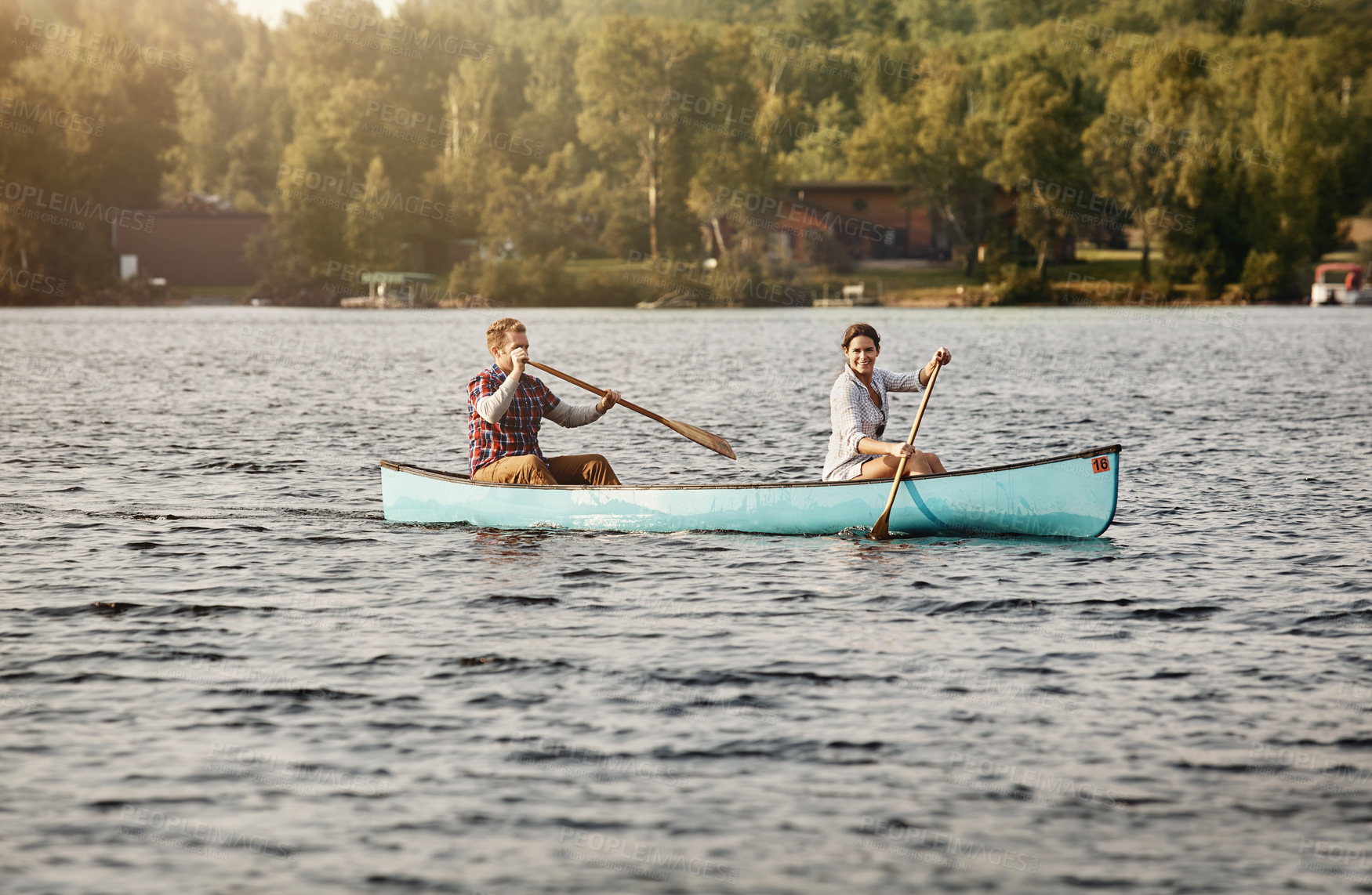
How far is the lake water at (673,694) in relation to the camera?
18.8 feet

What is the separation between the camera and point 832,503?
11719mm

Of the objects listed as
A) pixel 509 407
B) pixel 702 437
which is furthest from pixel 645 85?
pixel 509 407

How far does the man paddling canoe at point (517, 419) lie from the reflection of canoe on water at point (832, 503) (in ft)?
0.67

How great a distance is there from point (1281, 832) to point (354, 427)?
1863 cm

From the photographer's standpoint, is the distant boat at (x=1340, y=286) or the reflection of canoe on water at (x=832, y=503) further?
the distant boat at (x=1340, y=286)

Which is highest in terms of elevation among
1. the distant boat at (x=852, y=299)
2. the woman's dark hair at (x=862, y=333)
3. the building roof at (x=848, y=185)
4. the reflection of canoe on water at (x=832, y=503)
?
the building roof at (x=848, y=185)

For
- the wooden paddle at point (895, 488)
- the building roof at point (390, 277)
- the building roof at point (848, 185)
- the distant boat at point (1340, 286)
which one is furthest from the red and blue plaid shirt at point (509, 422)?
the building roof at point (390, 277)

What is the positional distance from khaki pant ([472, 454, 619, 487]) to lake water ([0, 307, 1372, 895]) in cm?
48

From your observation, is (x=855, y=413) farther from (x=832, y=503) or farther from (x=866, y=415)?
(x=832, y=503)

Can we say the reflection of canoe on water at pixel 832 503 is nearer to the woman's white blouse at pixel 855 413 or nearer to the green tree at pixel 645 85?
the woman's white blouse at pixel 855 413

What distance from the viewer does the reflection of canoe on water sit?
1146cm

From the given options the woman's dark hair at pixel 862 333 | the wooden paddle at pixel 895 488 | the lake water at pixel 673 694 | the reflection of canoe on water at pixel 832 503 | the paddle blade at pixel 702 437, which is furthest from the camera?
the paddle blade at pixel 702 437

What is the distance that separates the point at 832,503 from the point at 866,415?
775mm

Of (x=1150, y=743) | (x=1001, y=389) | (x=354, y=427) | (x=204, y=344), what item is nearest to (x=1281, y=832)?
(x=1150, y=743)
